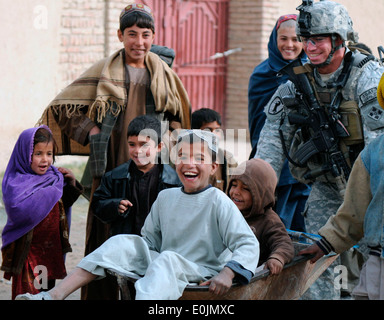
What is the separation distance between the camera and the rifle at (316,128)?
4.86 metres

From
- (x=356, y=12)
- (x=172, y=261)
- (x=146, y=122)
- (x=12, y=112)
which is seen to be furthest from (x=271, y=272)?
(x=356, y=12)

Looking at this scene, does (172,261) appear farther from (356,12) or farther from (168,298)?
(356,12)

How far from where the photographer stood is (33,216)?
4820 millimetres

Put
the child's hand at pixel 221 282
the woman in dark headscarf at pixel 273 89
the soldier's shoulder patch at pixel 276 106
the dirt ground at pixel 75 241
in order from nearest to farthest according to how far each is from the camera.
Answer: the child's hand at pixel 221 282
the soldier's shoulder patch at pixel 276 106
the woman in dark headscarf at pixel 273 89
the dirt ground at pixel 75 241

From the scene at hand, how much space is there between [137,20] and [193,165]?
5.66ft

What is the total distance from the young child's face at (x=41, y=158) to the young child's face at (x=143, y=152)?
530mm

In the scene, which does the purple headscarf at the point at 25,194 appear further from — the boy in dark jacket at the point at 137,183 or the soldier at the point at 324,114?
the soldier at the point at 324,114

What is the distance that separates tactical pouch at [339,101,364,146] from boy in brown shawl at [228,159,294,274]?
78 cm

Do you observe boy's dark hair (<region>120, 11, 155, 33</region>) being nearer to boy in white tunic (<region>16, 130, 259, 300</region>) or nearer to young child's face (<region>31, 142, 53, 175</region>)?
young child's face (<region>31, 142, 53, 175</region>)

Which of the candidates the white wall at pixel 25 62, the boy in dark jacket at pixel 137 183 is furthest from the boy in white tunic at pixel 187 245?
the white wall at pixel 25 62

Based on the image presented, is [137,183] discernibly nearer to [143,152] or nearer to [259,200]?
[143,152]

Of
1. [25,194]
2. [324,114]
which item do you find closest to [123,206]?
[25,194]

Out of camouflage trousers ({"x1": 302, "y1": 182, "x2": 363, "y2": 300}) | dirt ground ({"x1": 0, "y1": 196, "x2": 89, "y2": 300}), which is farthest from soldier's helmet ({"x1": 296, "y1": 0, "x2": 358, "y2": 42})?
Result: dirt ground ({"x1": 0, "y1": 196, "x2": 89, "y2": 300})

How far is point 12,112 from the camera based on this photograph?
1005cm
